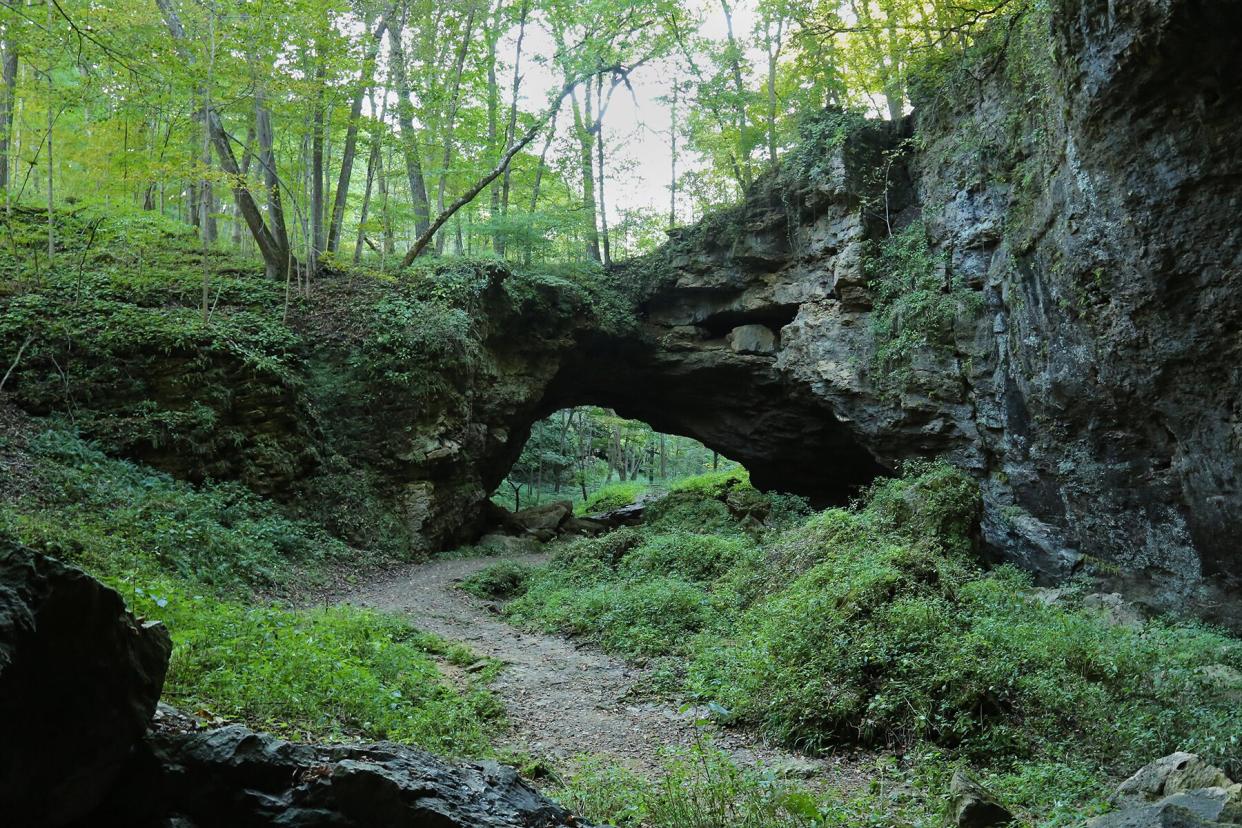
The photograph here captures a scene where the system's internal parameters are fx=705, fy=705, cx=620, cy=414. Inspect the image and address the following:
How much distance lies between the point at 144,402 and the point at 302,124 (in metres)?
7.62

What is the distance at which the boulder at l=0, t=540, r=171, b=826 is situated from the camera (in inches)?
89.4

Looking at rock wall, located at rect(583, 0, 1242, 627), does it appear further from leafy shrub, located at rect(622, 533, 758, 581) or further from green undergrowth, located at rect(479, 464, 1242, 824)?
leafy shrub, located at rect(622, 533, 758, 581)

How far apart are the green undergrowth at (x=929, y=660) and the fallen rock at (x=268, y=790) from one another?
3.29 metres

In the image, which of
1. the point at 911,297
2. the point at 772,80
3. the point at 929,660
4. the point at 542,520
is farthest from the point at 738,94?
the point at 929,660

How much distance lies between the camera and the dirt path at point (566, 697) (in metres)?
5.62

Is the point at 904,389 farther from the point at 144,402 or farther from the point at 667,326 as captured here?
the point at 144,402

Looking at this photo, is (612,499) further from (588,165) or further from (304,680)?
(304,680)

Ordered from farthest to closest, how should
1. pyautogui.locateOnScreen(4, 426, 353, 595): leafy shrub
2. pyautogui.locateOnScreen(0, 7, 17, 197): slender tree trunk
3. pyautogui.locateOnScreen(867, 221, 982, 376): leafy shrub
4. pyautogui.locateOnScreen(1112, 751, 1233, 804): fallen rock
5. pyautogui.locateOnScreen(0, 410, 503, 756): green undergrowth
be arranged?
pyautogui.locateOnScreen(867, 221, 982, 376): leafy shrub → pyautogui.locateOnScreen(0, 7, 17, 197): slender tree trunk → pyautogui.locateOnScreen(4, 426, 353, 595): leafy shrub → pyautogui.locateOnScreen(0, 410, 503, 756): green undergrowth → pyautogui.locateOnScreen(1112, 751, 1233, 804): fallen rock

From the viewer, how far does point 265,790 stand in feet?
9.29

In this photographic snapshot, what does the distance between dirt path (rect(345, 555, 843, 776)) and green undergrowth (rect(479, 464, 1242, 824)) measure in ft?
1.18

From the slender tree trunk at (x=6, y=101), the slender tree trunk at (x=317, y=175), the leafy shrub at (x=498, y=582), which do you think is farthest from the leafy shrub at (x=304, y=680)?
the slender tree trunk at (x=317, y=175)

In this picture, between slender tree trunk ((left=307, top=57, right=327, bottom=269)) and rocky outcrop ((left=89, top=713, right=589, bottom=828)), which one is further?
slender tree trunk ((left=307, top=57, right=327, bottom=269))

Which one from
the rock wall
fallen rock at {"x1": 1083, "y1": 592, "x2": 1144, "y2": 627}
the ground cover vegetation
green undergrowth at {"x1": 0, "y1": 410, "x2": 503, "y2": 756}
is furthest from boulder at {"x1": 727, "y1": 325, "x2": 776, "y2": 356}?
green undergrowth at {"x1": 0, "y1": 410, "x2": 503, "y2": 756}

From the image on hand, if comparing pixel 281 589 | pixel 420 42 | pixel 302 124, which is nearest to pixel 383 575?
pixel 281 589
